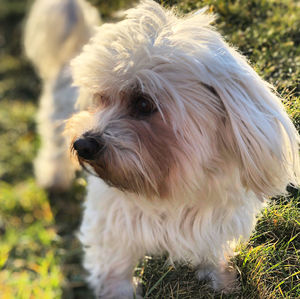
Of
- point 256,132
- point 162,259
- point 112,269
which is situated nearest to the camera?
point 256,132

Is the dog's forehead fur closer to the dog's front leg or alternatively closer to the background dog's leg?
the dog's front leg

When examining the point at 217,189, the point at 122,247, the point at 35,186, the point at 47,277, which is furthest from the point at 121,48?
the point at 35,186

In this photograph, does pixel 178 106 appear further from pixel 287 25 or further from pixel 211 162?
pixel 287 25

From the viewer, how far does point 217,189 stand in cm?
168

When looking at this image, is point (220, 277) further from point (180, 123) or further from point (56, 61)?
point (56, 61)

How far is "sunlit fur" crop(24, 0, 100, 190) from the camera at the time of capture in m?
3.23

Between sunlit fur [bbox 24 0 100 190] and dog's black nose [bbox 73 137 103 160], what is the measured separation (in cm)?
144

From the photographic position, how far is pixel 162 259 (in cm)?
216

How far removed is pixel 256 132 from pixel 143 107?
45 centimetres

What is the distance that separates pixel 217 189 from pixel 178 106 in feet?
1.33

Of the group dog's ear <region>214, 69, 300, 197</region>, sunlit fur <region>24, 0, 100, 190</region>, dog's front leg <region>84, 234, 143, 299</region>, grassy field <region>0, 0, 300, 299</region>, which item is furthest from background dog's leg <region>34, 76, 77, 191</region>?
dog's ear <region>214, 69, 300, 197</region>

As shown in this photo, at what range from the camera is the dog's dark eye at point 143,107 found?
5.24ft

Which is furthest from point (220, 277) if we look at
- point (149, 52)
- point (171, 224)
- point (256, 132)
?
point (149, 52)

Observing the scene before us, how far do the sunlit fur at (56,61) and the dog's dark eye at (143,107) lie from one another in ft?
4.59
